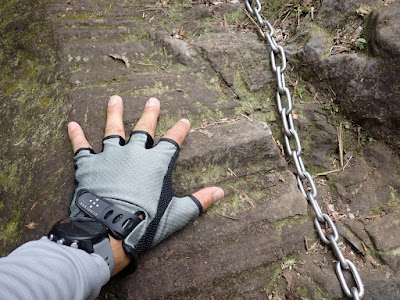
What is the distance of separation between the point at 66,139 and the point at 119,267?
78 cm

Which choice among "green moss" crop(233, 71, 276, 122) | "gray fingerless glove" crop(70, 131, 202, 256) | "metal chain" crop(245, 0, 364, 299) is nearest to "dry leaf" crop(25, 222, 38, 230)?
"gray fingerless glove" crop(70, 131, 202, 256)

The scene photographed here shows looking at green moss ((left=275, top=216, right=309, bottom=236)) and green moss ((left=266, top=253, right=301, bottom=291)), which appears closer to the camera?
green moss ((left=266, top=253, right=301, bottom=291))

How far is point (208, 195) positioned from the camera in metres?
1.69

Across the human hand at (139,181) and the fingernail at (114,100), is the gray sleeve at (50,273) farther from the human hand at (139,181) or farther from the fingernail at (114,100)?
the fingernail at (114,100)

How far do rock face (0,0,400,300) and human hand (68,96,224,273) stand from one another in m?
0.09

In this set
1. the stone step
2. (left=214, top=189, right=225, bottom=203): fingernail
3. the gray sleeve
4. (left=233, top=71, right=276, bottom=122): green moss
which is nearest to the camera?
the gray sleeve

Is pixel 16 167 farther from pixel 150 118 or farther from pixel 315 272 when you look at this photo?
pixel 315 272

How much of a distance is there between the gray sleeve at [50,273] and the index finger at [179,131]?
0.73 metres

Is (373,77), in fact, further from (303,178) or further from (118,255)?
(118,255)

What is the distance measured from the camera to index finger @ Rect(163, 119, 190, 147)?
1.79m

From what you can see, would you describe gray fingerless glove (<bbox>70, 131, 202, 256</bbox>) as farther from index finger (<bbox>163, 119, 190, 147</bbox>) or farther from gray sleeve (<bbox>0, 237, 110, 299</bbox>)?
gray sleeve (<bbox>0, 237, 110, 299</bbox>)

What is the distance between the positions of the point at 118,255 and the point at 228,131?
0.91 metres

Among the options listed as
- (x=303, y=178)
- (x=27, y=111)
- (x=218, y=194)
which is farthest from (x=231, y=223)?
(x=27, y=111)

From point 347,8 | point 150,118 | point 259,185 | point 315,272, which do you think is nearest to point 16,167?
point 150,118
